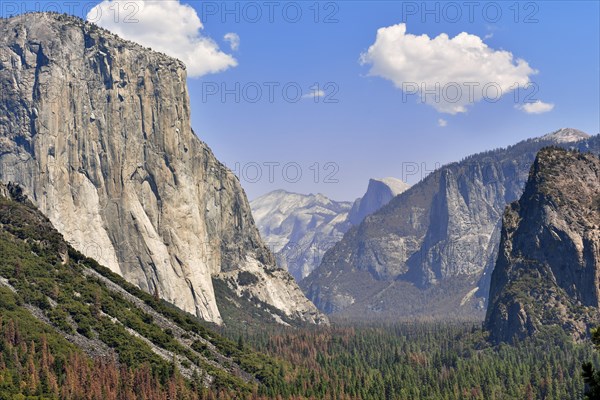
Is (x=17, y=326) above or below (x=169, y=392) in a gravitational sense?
above

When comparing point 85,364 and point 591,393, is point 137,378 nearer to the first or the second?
point 85,364

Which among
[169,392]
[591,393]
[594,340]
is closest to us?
[591,393]

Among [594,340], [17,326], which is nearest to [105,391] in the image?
[17,326]

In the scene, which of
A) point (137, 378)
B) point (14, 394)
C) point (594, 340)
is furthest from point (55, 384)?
point (594, 340)

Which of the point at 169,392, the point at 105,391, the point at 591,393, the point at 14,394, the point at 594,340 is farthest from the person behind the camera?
the point at 169,392

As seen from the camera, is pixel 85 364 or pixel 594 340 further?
pixel 85 364

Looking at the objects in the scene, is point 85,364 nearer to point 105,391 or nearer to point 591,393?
point 105,391

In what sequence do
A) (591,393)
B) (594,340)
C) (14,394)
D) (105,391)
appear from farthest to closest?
(105,391)
(14,394)
(594,340)
(591,393)

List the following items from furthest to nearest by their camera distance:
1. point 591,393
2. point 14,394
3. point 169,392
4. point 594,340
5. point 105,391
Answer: point 169,392 < point 105,391 < point 14,394 < point 594,340 < point 591,393

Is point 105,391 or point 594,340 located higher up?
point 594,340
